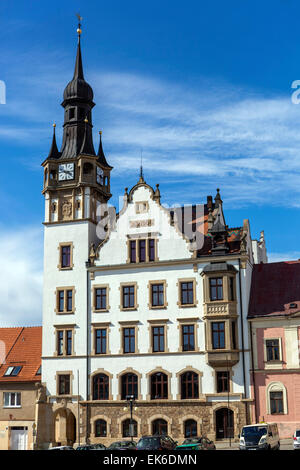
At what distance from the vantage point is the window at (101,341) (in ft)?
167

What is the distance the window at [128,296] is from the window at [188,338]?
200 inches

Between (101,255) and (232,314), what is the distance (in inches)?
502

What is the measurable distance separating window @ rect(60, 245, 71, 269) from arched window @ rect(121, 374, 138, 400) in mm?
11245

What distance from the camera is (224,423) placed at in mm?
46312

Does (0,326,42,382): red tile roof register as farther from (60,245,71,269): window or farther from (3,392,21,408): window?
(60,245,71,269): window

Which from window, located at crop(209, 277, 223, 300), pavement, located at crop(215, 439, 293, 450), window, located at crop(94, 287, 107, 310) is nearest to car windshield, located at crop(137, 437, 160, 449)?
pavement, located at crop(215, 439, 293, 450)

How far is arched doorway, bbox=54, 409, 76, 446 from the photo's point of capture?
51.3m

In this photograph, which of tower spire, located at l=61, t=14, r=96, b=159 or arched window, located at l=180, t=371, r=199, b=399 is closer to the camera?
arched window, located at l=180, t=371, r=199, b=399

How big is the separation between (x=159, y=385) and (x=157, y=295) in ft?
23.8

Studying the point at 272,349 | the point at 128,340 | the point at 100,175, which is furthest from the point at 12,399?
the point at 272,349

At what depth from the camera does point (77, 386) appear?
50656mm

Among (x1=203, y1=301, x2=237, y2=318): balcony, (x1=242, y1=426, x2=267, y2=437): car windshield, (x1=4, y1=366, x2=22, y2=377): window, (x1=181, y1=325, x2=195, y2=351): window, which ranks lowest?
(x1=242, y1=426, x2=267, y2=437): car windshield

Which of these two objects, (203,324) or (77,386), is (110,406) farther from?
(203,324)
